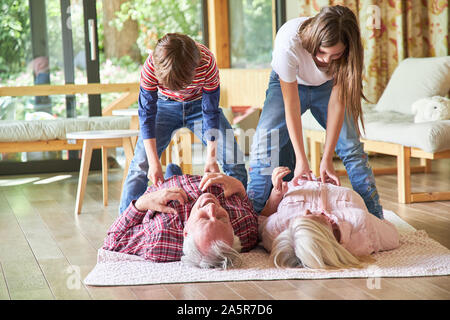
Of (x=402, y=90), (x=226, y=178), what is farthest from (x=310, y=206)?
(x=402, y=90)

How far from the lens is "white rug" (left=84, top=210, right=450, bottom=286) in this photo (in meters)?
1.89

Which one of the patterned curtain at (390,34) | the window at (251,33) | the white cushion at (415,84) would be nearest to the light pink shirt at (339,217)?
the white cushion at (415,84)

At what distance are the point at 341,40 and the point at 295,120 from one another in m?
0.39

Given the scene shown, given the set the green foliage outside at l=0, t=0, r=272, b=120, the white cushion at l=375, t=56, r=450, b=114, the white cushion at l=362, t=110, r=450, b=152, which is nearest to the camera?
the white cushion at l=362, t=110, r=450, b=152

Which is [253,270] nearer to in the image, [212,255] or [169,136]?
[212,255]

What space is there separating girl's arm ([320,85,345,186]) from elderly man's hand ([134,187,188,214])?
54cm

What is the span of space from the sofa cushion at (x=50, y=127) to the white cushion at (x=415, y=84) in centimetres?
181

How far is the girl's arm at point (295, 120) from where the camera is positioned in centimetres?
224

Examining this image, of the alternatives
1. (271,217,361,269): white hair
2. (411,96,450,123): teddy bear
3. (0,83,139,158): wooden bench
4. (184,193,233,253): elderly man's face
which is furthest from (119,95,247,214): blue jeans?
(0,83,139,158): wooden bench

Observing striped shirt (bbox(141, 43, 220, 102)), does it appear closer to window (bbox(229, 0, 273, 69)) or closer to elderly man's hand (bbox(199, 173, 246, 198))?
elderly man's hand (bbox(199, 173, 246, 198))

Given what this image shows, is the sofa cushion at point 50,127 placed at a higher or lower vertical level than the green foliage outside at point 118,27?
lower

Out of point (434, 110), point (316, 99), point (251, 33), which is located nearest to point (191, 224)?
point (316, 99)

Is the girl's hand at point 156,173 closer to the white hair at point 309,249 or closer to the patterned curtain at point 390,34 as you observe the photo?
the white hair at point 309,249

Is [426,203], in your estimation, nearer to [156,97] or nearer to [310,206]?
[310,206]
